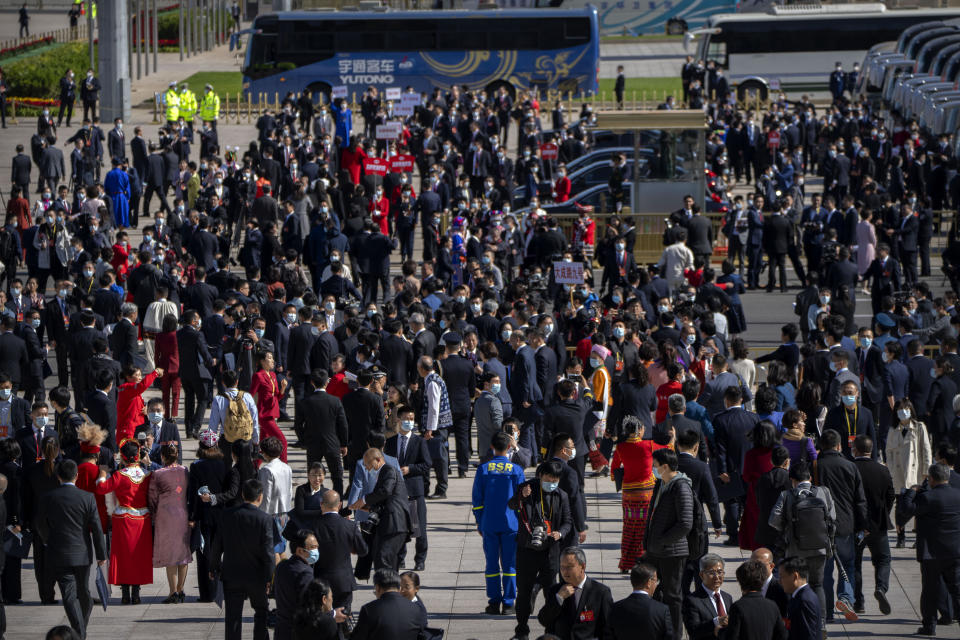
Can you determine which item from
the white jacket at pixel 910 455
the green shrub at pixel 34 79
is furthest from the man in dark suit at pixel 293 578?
the green shrub at pixel 34 79

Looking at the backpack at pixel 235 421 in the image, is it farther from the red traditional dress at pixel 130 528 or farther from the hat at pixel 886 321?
the hat at pixel 886 321

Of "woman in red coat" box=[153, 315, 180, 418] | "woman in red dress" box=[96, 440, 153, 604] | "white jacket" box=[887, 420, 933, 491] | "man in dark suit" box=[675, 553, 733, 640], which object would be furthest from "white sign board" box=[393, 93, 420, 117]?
"man in dark suit" box=[675, 553, 733, 640]

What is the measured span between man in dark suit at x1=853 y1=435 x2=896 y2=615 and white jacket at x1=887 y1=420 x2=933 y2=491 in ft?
5.11

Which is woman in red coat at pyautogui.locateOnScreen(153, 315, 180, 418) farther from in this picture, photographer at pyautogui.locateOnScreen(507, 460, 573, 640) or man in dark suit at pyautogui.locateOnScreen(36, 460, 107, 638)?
photographer at pyautogui.locateOnScreen(507, 460, 573, 640)

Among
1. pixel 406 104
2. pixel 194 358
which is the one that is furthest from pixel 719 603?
pixel 406 104

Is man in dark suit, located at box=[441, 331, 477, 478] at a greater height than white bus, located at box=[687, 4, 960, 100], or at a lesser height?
lesser

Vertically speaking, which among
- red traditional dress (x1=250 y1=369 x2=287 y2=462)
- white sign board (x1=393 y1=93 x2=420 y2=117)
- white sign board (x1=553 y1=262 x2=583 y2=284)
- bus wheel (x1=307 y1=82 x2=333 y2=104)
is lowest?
red traditional dress (x1=250 y1=369 x2=287 y2=462)

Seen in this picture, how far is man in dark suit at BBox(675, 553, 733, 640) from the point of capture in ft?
31.3

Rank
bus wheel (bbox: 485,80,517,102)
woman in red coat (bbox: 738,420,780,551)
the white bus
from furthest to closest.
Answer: the white bus → bus wheel (bbox: 485,80,517,102) → woman in red coat (bbox: 738,420,780,551)

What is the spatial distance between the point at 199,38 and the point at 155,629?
65.8m

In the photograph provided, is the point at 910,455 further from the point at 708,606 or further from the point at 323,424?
the point at 323,424

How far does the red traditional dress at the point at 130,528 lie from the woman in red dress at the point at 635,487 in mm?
3774

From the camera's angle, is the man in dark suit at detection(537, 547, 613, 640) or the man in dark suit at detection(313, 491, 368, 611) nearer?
the man in dark suit at detection(537, 547, 613, 640)

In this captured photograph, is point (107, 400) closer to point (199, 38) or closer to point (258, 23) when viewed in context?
point (258, 23)
